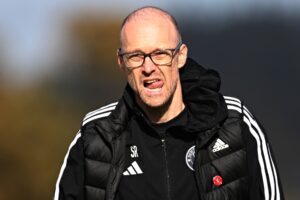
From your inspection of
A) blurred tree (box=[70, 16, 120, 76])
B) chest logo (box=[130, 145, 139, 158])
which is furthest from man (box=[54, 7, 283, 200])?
blurred tree (box=[70, 16, 120, 76])

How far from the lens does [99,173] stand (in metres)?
4.98

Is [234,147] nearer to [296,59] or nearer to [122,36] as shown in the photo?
[122,36]

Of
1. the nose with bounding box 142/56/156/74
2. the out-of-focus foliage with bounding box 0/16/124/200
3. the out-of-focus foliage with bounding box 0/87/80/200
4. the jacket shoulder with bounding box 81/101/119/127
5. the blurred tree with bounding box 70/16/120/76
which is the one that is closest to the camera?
the nose with bounding box 142/56/156/74

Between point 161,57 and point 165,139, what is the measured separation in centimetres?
52

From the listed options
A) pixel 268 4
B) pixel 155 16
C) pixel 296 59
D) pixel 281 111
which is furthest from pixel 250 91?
pixel 155 16

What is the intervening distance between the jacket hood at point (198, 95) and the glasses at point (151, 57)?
0.35m

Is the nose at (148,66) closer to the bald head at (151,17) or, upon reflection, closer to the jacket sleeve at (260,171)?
the bald head at (151,17)

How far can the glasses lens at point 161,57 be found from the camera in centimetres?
485

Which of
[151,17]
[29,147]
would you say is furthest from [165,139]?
[29,147]

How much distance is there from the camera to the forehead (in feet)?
16.1

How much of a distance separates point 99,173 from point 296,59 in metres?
86.2

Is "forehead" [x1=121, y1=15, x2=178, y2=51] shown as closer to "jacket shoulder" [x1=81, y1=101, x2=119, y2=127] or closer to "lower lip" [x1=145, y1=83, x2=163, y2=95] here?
"lower lip" [x1=145, y1=83, x2=163, y2=95]

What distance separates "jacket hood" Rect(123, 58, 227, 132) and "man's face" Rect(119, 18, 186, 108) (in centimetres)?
15

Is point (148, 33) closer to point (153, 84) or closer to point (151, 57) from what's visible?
point (151, 57)
